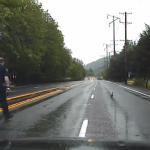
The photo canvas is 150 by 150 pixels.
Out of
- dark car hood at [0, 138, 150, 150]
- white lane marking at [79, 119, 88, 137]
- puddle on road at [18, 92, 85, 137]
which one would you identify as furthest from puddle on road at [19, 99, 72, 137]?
dark car hood at [0, 138, 150, 150]

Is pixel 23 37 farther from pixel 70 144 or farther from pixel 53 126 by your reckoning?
pixel 70 144

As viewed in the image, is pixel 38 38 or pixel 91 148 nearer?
pixel 91 148

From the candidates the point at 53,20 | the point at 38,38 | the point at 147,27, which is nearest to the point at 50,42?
the point at 53,20

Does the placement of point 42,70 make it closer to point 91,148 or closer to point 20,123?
point 20,123

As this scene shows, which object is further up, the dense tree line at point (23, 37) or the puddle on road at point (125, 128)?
the dense tree line at point (23, 37)

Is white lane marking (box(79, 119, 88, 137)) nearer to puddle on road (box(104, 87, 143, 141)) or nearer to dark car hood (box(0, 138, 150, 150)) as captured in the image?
puddle on road (box(104, 87, 143, 141))

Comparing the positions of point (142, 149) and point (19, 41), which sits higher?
point (19, 41)

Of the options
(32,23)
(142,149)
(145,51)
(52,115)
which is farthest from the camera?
(32,23)

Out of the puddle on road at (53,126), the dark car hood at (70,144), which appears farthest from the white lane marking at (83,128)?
the dark car hood at (70,144)

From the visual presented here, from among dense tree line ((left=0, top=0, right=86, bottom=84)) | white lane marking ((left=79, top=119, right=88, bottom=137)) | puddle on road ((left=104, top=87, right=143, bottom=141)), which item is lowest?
puddle on road ((left=104, top=87, right=143, bottom=141))

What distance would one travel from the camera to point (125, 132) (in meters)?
7.83

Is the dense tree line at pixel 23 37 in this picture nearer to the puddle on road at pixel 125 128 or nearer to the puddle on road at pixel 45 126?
the puddle on road at pixel 45 126

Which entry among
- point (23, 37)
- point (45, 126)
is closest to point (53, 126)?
point (45, 126)

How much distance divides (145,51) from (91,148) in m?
28.1
